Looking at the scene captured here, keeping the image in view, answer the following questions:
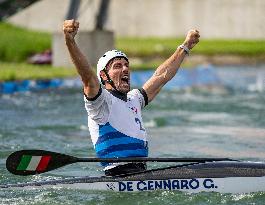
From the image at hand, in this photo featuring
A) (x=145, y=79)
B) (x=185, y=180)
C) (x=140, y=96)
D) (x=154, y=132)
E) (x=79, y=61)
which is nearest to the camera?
(x=79, y=61)

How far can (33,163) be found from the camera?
9.06 metres

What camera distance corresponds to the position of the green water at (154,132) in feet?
29.5

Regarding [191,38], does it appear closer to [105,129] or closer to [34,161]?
[105,129]

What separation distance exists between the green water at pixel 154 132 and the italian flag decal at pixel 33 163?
0.25m

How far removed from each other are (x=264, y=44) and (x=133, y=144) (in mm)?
31256

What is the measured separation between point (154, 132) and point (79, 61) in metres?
7.59

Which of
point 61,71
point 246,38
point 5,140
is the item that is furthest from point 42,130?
point 246,38

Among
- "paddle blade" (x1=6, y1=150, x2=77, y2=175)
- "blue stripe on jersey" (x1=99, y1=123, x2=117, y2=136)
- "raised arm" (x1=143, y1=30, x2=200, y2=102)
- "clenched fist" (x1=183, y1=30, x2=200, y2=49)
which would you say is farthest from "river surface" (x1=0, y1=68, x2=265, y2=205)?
"clenched fist" (x1=183, y1=30, x2=200, y2=49)

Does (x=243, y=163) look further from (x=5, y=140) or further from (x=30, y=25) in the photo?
(x=30, y=25)

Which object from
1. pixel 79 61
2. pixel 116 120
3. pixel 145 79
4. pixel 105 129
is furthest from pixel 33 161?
pixel 145 79

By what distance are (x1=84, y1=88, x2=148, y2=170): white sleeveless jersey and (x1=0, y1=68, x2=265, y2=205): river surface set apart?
0.45 meters

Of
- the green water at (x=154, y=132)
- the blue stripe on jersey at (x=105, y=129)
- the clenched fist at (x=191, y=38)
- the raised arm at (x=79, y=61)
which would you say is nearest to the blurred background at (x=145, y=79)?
the green water at (x=154, y=132)

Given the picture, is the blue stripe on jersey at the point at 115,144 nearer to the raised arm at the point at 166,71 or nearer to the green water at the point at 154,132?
the green water at the point at 154,132

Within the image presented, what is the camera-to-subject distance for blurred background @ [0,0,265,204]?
43.3 ft
